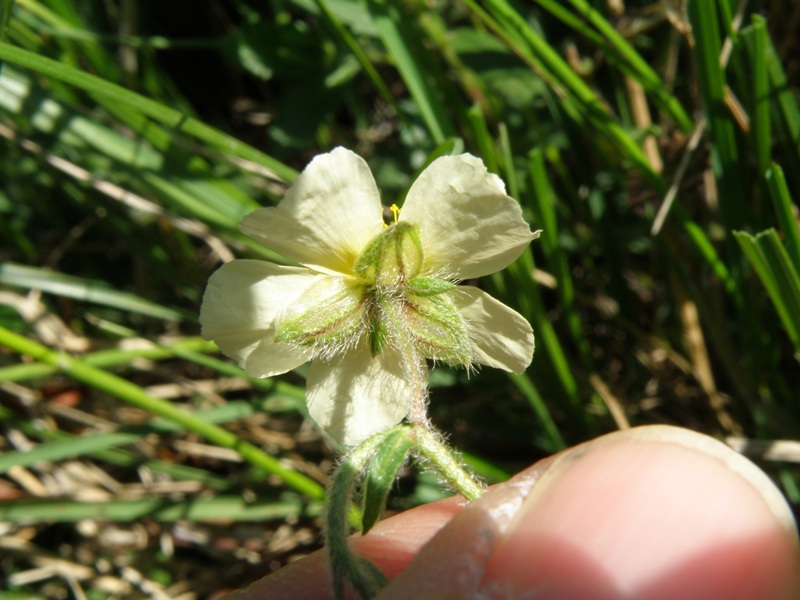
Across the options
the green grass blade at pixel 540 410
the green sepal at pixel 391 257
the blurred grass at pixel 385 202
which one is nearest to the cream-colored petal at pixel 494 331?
the green sepal at pixel 391 257

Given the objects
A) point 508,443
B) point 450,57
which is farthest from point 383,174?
point 508,443

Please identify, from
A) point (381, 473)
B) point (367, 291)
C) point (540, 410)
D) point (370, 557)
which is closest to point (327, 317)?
point (367, 291)

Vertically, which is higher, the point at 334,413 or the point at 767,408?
the point at 334,413

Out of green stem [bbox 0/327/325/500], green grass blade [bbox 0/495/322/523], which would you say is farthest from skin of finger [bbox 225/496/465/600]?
green grass blade [bbox 0/495/322/523]

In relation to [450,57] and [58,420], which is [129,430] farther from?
[450,57]

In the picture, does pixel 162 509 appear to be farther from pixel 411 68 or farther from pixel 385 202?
pixel 411 68

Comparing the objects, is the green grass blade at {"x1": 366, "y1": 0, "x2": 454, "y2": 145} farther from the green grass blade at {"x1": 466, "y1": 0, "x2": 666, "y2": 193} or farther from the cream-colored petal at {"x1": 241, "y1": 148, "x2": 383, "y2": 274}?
the cream-colored petal at {"x1": 241, "y1": 148, "x2": 383, "y2": 274}

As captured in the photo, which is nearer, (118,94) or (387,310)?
(387,310)
